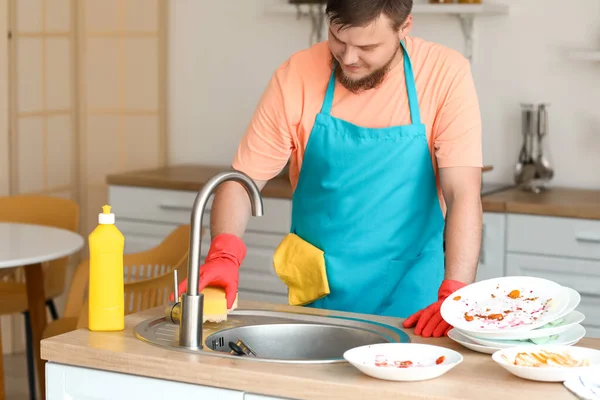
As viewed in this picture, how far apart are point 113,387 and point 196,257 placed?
281 millimetres

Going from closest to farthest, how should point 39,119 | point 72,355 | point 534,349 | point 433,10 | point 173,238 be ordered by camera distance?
point 534,349
point 72,355
point 173,238
point 433,10
point 39,119

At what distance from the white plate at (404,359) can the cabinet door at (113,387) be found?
0.21 metres

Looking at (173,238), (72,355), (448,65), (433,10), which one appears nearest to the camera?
(72,355)

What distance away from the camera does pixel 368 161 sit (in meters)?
2.34

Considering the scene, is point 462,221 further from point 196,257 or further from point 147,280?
point 147,280

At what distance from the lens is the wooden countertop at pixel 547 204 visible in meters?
3.31

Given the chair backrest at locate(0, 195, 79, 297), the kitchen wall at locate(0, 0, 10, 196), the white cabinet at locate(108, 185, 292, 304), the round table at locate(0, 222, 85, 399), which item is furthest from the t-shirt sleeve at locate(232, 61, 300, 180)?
the kitchen wall at locate(0, 0, 10, 196)

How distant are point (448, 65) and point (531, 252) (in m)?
1.30

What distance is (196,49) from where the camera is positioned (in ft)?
15.0

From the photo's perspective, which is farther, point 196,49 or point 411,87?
point 196,49

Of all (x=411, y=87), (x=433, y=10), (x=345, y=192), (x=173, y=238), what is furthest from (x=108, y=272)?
(x=433, y=10)

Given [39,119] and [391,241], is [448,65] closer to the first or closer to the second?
[391,241]

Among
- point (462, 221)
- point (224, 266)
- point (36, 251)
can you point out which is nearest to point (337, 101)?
point (462, 221)

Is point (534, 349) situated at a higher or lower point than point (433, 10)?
lower
